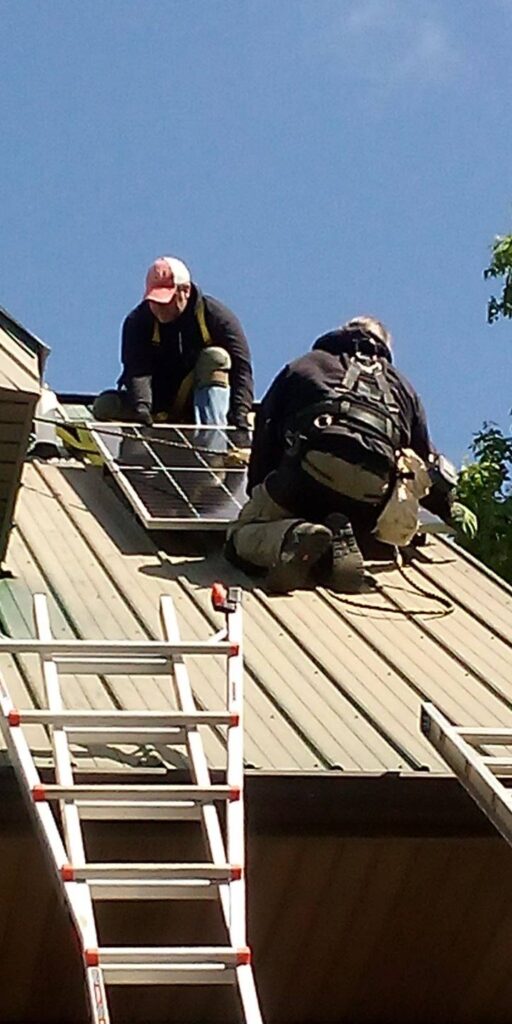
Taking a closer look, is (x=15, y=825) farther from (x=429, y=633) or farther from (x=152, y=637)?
(x=429, y=633)

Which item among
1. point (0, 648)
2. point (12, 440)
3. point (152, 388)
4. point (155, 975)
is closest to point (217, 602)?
point (0, 648)

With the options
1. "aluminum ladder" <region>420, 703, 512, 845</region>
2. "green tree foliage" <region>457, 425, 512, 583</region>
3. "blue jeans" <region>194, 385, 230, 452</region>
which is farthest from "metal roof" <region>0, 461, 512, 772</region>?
"green tree foliage" <region>457, 425, 512, 583</region>

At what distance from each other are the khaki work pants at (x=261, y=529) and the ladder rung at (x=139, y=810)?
10.4 feet

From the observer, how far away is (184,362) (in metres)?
12.1

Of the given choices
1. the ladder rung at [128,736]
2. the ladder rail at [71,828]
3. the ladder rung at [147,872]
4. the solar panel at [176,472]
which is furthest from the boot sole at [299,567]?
the ladder rung at [147,872]

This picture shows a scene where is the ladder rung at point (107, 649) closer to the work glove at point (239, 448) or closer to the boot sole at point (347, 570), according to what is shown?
the boot sole at point (347, 570)

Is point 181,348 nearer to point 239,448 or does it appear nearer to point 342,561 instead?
point 239,448

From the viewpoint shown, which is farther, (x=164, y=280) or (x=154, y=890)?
(x=164, y=280)

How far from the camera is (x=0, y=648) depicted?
6.33 meters

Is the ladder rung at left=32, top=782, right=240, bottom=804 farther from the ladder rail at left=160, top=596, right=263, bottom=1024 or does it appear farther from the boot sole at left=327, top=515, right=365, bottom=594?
the boot sole at left=327, top=515, right=365, bottom=594

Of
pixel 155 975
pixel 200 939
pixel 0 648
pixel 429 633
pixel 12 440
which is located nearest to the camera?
pixel 155 975

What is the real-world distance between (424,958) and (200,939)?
0.93 meters

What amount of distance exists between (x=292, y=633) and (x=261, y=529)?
2.63 feet

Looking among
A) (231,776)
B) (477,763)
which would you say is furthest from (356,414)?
(477,763)
